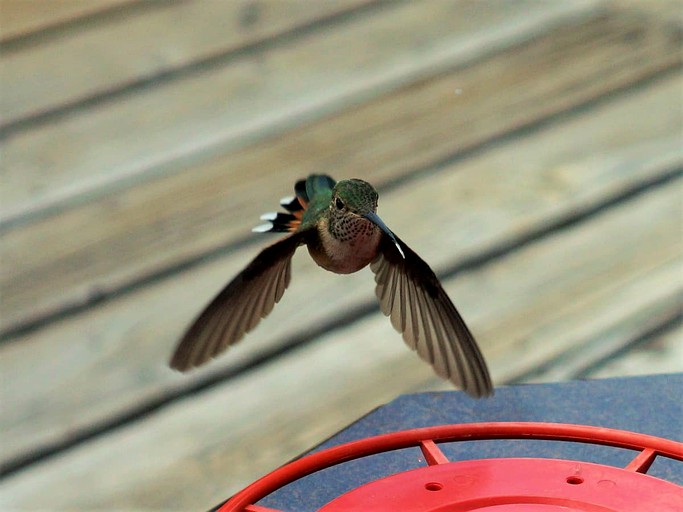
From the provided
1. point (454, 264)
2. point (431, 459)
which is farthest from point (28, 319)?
point (431, 459)

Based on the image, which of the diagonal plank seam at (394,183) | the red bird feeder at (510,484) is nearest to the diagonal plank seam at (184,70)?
the diagonal plank seam at (394,183)

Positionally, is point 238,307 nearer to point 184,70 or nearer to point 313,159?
point 313,159

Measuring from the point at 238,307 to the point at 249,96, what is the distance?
1.74 m

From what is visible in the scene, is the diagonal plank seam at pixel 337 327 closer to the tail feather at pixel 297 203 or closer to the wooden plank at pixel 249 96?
the wooden plank at pixel 249 96

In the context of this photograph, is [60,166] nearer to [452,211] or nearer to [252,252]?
[252,252]

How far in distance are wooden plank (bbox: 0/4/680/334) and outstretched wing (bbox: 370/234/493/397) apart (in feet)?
3.83

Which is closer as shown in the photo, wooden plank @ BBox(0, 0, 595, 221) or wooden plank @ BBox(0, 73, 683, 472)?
wooden plank @ BBox(0, 73, 683, 472)

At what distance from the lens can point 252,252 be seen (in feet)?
7.54

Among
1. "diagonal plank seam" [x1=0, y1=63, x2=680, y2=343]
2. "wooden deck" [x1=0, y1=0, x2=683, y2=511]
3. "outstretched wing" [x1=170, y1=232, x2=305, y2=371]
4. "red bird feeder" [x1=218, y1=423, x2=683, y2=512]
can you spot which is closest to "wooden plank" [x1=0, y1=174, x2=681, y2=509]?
"wooden deck" [x1=0, y1=0, x2=683, y2=511]

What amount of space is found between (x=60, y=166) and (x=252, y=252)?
56 centimetres

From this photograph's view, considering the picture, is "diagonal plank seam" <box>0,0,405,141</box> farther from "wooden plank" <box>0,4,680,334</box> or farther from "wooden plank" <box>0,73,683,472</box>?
"wooden plank" <box>0,73,683,472</box>

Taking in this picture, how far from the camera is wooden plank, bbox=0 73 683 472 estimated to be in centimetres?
203

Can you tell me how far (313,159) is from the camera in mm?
2609

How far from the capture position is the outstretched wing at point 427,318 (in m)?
1.08
